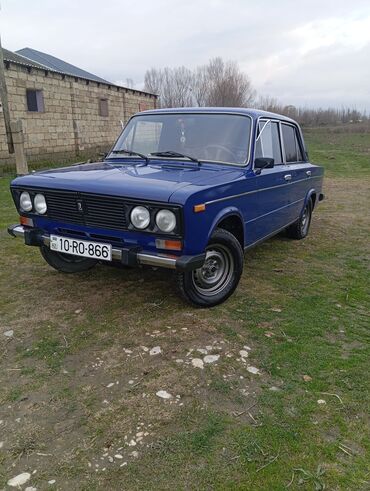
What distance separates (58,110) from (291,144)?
42.9 ft

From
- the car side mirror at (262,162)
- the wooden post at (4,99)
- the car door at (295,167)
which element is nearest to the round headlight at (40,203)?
the car side mirror at (262,162)

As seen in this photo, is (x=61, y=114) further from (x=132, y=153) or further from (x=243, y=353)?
(x=243, y=353)

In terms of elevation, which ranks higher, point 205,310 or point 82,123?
point 82,123

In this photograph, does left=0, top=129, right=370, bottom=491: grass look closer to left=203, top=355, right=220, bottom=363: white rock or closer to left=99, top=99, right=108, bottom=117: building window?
left=203, top=355, right=220, bottom=363: white rock

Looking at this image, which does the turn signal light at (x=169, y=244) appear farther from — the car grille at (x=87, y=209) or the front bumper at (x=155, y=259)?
the car grille at (x=87, y=209)

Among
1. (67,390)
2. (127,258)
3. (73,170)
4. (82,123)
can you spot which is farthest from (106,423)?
(82,123)

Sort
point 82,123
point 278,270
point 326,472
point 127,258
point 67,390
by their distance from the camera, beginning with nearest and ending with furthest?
point 326,472, point 67,390, point 127,258, point 278,270, point 82,123

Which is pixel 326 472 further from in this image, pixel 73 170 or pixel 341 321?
pixel 73 170

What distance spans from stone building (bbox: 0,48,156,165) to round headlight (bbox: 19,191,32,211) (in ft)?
35.7

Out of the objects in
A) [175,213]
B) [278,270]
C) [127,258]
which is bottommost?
[278,270]

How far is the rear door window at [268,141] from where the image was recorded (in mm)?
4430

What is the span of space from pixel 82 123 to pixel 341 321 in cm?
1665

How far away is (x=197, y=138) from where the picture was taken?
171 inches

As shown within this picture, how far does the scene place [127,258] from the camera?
3.30m
